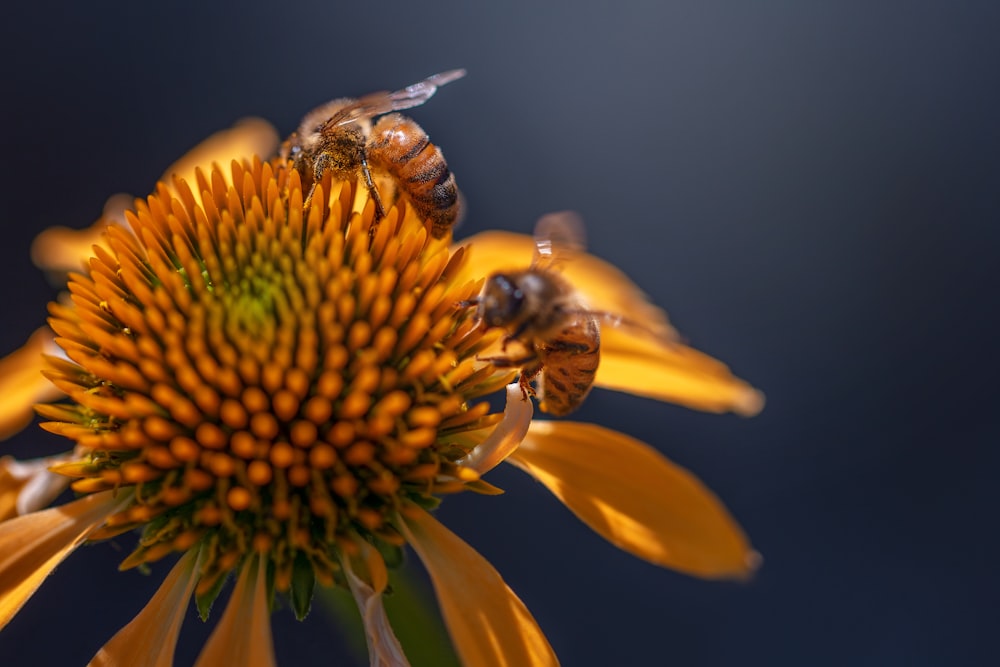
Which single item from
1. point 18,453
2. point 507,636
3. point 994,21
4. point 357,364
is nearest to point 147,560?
point 357,364

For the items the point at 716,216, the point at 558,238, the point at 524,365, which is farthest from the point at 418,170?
the point at 716,216

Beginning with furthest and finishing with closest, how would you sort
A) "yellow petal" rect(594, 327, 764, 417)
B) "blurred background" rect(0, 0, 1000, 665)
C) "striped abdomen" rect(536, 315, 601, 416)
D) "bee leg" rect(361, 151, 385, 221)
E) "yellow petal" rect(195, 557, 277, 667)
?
"blurred background" rect(0, 0, 1000, 665)
"yellow petal" rect(594, 327, 764, 417)
"bee leg" rect(361, 151, 385, 221)
"striped abdomen" rect(536, 315, 601, 416)
"yellow petal" rect(195, 557, 277, 667)

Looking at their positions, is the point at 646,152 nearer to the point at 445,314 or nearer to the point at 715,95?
the point at 715,95

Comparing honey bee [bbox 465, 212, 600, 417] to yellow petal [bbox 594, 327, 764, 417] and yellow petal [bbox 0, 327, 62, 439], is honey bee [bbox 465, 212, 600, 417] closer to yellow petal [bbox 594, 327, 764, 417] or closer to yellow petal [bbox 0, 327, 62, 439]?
yellow petal [bbox 594, 327, 764, 417]

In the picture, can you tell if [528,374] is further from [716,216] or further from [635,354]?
[716,216]

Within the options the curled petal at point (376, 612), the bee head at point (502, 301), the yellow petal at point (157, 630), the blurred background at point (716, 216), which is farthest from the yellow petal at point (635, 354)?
the blurred background at point (716, 216)

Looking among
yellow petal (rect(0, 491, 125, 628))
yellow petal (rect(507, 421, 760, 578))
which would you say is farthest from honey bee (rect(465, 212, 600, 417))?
yellow petal (rect(0, 491, 125, 628))

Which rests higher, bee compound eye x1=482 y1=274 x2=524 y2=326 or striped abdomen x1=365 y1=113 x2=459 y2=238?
striped abdomen x1=365 y1=113 x2=459 y2=238

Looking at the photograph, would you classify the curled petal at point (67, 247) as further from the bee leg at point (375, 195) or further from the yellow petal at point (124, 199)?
the bee leg at point (375, 195)
